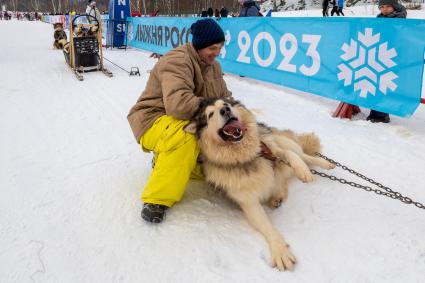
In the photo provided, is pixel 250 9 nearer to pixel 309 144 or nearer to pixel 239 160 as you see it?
pixel 309 144

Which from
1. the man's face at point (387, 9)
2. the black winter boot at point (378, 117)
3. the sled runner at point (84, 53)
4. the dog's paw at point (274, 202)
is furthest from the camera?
the sled runner at point (84, 53)

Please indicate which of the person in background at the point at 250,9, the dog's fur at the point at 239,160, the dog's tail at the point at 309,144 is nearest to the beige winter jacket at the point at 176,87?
the dog's fur at the point at 239,160

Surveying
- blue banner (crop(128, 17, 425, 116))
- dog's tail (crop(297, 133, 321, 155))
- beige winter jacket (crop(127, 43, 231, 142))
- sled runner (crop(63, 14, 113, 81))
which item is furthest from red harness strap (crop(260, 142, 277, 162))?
sled runner (crop(63, 14, 113, 81))

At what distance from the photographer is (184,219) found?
2.34 metres

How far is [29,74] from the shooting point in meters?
7.80

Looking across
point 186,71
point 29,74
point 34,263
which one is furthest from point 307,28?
point 29,74

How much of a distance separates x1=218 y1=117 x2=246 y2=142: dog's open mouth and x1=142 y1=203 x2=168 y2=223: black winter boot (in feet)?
2.16

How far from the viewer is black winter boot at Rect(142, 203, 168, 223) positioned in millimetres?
2271

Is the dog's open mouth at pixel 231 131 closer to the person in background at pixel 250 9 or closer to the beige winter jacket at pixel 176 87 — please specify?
the beige winter jacket at pixel 176 87

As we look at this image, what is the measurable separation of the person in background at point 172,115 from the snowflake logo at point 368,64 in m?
2.42

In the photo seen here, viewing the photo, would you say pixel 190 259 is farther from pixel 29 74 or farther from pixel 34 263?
pixel 29 74

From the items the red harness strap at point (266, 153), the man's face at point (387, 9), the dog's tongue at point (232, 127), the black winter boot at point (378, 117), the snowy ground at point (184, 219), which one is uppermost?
the man's face at point (387, 9)

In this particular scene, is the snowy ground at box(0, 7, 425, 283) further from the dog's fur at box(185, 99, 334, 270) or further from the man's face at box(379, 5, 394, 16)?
the man's face at box(379, 5, 394, 16)

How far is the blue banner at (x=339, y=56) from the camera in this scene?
381 centimetres
